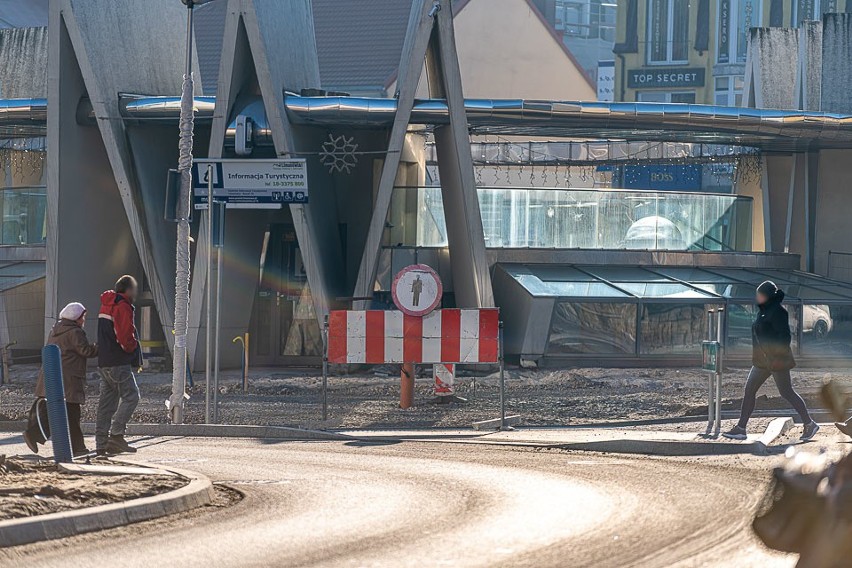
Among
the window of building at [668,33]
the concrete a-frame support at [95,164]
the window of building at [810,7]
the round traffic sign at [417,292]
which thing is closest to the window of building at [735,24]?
the window of building at [668,33]

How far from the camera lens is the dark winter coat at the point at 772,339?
50.5 feet

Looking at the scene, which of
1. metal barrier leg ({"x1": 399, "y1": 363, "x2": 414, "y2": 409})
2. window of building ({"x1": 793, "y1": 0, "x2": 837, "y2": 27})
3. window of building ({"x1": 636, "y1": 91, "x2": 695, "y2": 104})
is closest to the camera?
metal barrier leg ({"x1": 399, "y1": 363, "x2": 414, "y2": 409})

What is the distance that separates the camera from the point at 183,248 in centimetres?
1897

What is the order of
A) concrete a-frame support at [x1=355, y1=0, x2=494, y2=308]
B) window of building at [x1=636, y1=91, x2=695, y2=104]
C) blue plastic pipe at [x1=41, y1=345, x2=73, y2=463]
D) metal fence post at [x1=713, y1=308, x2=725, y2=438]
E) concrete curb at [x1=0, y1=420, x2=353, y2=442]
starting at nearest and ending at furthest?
blue plastic pipe at [x1=41, y1=345, x2=73, y2=463], metal fence post at [x1=713, y1=308, x2=725, y2=438], concrete curb at [x1=0, y1=420, x2=353, y2=442], concrete a-frame support at [x1=355, y1=0, x2=494, y2=308], window of building at [x1=636, y1=91, x2=695, y2=104]

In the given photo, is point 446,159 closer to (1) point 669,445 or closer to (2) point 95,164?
(2) point 95,164

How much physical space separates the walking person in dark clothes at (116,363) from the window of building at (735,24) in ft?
301

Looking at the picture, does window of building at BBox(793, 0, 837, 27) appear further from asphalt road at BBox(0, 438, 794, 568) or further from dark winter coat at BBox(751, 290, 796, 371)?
asphalt road at BBox(0, 438, 794, 568)

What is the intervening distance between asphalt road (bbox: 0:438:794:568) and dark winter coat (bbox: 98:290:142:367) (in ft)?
3.49

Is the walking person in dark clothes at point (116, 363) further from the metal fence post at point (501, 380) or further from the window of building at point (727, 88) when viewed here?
the window of building at point (727, 88)

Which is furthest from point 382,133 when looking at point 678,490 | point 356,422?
point 678,490

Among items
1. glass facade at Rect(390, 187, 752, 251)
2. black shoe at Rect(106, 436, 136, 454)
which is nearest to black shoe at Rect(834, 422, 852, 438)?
black shoe at Rect(106, 436, 136, 454)

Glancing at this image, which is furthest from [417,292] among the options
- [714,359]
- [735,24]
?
[735,24]

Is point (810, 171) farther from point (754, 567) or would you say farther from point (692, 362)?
point (754, 567)

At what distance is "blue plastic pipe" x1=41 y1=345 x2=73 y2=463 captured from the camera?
40.6 feet
